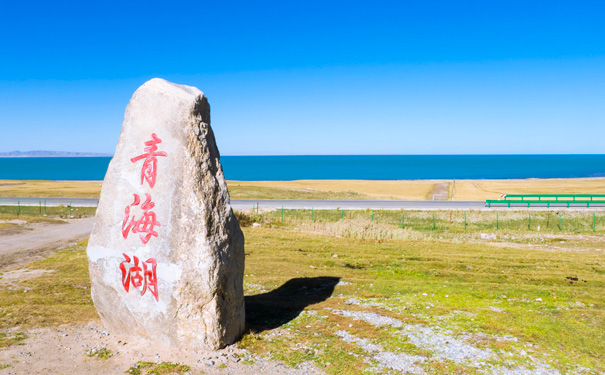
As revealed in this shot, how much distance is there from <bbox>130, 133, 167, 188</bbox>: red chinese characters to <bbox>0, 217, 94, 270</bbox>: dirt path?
440 inches

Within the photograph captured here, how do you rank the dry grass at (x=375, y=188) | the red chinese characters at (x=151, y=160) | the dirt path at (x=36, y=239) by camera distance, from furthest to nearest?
the dry grass at (x=375, y=188) → the dirt path at (x=36, y=239) → the red chinese characters at (x=151, y=160)

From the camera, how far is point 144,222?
865cm

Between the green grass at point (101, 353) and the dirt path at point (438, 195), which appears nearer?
the green grass at point (101, 353)

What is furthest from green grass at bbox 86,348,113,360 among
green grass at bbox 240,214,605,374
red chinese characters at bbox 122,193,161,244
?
green grass at bbox 240,214,605,374

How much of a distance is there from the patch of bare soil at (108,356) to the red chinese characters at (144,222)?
2.28 m

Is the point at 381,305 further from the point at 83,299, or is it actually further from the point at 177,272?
the point at 83,299

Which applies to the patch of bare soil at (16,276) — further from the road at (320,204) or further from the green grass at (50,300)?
the road at (320,204)

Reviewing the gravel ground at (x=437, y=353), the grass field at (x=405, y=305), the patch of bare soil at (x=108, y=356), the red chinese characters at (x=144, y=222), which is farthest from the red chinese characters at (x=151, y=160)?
the gravel ground at (x=437, y=353)

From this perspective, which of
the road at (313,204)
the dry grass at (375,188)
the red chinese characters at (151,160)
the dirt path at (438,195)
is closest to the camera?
the red chinese characters at (151,160)

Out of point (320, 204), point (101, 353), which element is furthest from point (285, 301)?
point (320, 204)

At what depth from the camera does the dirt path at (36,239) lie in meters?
18.1

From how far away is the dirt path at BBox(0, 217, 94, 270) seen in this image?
18148 millimetres

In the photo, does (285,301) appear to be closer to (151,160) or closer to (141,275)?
(141,275)

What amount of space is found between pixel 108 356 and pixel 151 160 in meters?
4.01
